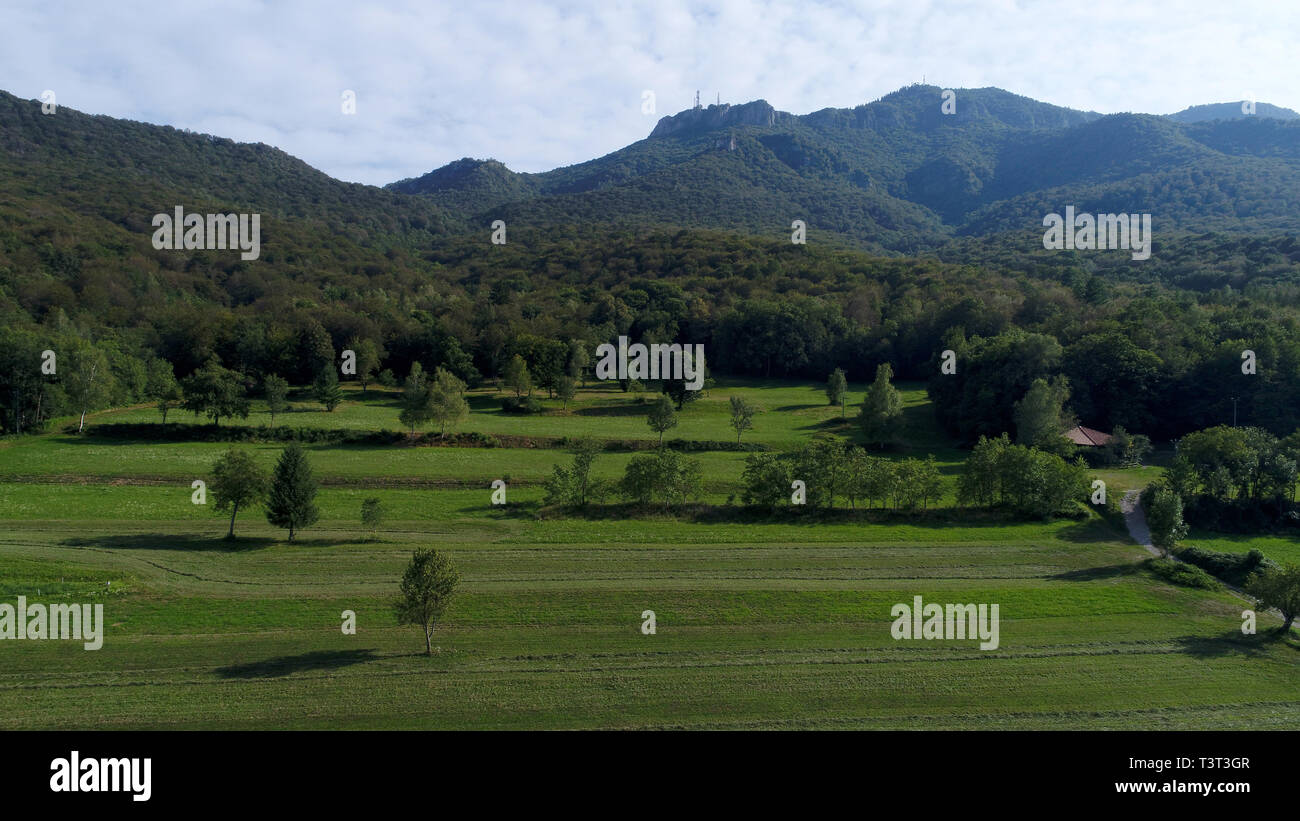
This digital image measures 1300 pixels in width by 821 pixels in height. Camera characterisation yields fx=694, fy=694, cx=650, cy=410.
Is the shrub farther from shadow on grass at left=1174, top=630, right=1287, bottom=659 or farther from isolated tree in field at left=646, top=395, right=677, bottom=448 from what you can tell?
shadow on grass at left=1174, top=630, right=1287, bottom=659

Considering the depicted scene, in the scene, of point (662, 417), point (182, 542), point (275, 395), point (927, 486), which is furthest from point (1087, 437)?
point (275, 395)

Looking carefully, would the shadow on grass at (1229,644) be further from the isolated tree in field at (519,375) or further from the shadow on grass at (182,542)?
the isolated tree in field at (519,375)

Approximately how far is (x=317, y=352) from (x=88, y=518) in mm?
52901

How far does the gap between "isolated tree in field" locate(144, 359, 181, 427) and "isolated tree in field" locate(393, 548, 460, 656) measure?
174 ft

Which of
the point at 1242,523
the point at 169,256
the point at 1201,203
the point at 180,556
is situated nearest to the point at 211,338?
the point at 169,256

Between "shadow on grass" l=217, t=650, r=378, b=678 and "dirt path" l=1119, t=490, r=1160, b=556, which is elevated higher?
"dirt path" l=1119, t=490, r=1160, b=556

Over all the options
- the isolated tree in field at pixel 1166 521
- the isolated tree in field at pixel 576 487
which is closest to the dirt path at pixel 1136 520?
the isolated tree in field at pixel 1166 521

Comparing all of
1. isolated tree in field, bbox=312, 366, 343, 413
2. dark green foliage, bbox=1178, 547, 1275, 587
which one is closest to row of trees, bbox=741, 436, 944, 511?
dark green foliage, bbox=1178, 547, 1275, 587

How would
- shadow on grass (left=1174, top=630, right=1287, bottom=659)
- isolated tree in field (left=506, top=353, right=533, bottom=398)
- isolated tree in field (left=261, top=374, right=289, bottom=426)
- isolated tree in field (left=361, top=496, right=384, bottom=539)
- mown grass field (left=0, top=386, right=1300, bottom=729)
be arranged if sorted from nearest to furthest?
mown grass field (left=0, top=386, right=1300, bottom=729), shadow on grass (left=1174, top=630, right=1287, bottom=659), isolated tree in field (left=361, top=496, right=384, bottom=539), isolated tree in field (left=261, top=374, right=289, bottom=426), isolated tree in field (left=506, top=353, right=533, bottom=398)

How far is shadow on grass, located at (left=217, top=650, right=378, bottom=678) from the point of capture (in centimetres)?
2234

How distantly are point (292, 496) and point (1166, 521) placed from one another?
45743mm

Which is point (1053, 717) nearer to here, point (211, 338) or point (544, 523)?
point (544, 523)

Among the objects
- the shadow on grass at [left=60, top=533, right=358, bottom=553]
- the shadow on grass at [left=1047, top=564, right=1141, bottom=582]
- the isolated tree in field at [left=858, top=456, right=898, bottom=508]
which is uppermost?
the isolated tree in field at [left=858, top=456, right=898, bottom=508]

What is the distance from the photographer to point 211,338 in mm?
90750
